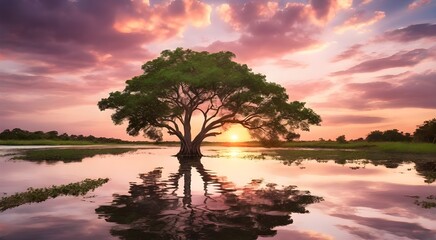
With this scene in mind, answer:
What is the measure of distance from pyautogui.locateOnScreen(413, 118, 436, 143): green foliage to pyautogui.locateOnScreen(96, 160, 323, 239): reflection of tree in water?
83385mm

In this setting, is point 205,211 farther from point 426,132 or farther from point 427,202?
point 426,132

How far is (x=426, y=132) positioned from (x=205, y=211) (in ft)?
318

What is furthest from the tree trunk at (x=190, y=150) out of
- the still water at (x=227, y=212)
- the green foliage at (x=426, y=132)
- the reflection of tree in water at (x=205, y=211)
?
the green foliage at (x=426, y=132)

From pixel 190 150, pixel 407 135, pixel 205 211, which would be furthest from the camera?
pixel 407 135

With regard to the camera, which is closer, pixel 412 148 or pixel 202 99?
pixel 202 99

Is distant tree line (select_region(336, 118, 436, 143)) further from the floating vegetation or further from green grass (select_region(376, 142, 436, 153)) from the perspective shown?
the floating vegetation

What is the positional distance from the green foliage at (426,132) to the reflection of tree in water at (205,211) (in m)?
83.4

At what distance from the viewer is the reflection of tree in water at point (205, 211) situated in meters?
12.7

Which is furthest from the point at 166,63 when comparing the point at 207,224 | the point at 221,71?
the point at 207,224

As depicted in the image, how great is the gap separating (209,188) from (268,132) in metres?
40.8

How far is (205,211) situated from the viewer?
16.1m

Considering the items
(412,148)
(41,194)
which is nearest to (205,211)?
(41,194)

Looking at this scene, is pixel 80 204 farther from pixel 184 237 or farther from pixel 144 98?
pixel 144 98

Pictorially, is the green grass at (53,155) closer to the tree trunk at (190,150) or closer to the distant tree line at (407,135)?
the tree trunk at (190,150)
